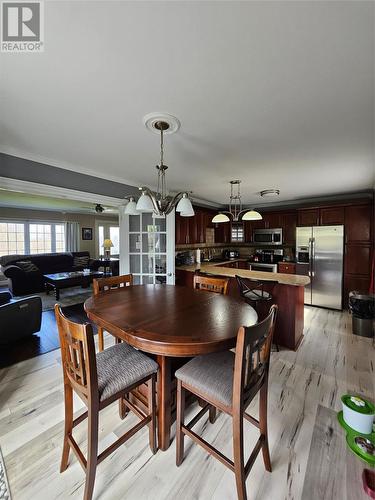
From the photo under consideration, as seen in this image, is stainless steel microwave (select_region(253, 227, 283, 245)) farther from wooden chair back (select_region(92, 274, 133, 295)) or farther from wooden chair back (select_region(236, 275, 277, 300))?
wooden chair back (select_region(92, 274, 133, 295))

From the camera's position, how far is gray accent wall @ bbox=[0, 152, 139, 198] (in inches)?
93.5

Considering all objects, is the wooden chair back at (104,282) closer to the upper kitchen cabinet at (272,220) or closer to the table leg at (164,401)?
the table leg at (164,401)

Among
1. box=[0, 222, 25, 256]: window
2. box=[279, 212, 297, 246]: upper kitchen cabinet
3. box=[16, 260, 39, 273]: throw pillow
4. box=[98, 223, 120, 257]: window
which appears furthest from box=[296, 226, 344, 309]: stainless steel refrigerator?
box=[0, 222, 25, 256]: window

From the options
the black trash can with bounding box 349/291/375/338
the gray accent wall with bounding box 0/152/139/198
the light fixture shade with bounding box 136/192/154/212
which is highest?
the gray accent wall with bounding box 0/152/139/198

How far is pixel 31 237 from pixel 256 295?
25.1 ft

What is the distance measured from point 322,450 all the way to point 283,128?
2.52m

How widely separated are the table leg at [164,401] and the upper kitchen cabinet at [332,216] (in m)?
4.37

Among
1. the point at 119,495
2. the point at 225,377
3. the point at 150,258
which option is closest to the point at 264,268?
the point at 150,258

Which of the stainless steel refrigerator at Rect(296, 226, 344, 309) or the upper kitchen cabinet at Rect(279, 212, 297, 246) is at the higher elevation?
the upper kitchen cabinet at Rect(279, 212, 297, 246)

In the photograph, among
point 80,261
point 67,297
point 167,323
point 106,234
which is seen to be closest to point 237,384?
point 167,323

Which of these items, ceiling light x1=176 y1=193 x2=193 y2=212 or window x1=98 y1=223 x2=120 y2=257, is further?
window x1=98 y1=223 x2=120 y2=257

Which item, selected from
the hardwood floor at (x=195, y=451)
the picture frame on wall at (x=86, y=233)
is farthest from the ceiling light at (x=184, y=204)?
the picture frame on wall at (x=86, y=233)

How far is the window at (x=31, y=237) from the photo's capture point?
6723 millimetres

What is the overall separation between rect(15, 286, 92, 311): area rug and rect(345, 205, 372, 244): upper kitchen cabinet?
5865 millimetres
